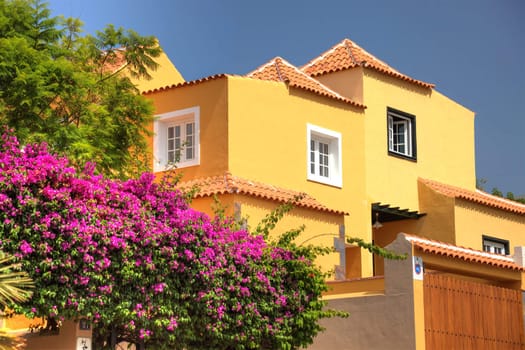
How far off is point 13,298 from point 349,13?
248 ft

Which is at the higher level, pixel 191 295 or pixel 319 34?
pixel 319 34

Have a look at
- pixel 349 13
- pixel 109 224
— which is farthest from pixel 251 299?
pixel 349 13

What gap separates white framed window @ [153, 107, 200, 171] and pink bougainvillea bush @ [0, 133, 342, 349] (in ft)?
24.0

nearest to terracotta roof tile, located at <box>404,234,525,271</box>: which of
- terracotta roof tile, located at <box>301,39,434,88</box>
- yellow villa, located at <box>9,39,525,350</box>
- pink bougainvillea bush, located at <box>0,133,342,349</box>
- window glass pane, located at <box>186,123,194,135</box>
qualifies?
yellow villa, located at <box>9,39,525,350</box>

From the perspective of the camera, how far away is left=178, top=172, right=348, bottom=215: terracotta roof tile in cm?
2342

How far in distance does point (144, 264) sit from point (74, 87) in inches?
277

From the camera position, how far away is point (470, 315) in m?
20.8

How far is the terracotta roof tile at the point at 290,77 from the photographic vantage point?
2702cm

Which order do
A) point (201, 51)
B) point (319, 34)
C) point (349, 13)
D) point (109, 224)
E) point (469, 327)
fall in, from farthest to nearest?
point (201, 51) → point (319, 34) → point (349, 13) → point (469, 327) → point (109, 224)

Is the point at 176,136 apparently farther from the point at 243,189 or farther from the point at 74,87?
the point at 74,87

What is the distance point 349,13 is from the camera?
3442 inches

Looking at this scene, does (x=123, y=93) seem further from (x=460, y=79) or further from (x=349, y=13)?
(x=349, y=13)

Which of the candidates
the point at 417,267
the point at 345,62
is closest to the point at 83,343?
the point at 417,267

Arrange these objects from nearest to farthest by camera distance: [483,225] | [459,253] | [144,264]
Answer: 1. [144,264]
2. [459,253]
3. [483,225]
